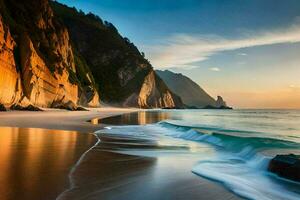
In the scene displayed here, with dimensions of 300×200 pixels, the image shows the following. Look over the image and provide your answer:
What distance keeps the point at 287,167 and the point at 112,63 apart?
117262 mm

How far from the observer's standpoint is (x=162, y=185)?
20.1 feet

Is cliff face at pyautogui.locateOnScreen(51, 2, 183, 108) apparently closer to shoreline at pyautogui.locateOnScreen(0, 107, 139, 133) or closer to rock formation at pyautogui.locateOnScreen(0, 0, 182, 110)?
rock formation at pyautogui.locateOnScreen(0, 0, 182, 110)

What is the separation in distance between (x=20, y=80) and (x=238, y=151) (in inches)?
1201

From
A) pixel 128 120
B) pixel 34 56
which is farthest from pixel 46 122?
pixel 34 56

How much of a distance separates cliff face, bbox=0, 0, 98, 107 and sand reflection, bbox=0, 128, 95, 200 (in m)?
23.3

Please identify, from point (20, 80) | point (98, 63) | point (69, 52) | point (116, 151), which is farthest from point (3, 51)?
point (98, 63)

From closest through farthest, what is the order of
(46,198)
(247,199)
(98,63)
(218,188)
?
(46,198)
(247,199)
(218,188)
(98,63)

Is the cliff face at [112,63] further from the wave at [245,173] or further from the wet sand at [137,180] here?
the wet sand at [137,180]

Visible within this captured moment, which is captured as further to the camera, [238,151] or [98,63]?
[98,63]

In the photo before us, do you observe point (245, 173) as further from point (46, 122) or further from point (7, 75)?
point (7, 75)

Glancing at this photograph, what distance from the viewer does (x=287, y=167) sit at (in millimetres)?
7406

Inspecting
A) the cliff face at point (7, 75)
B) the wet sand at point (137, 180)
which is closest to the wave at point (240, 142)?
the wet sand at point (137, 180)

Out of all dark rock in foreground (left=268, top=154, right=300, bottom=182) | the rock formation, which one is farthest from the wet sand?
the rock formation

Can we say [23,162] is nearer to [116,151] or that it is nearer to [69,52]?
[116,151]
